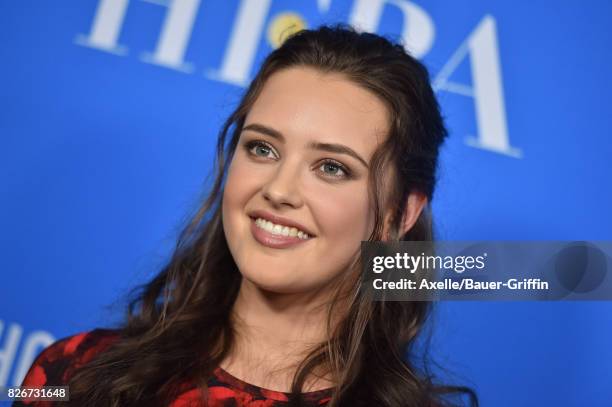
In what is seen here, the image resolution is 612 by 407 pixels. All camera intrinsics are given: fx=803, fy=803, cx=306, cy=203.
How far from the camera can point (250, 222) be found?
145 cm

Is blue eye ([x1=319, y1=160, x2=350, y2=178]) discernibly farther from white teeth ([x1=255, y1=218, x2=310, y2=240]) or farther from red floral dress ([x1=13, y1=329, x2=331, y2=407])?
red floral dress ([x1=13, y1=329, x2=331, y2=407])

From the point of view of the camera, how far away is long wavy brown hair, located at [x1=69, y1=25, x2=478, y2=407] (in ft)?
4.79

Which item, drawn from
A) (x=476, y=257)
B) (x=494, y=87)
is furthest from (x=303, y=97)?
(x=494, y=87)

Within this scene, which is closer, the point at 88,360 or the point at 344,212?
the point at 344,212

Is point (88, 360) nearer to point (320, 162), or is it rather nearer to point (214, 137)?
point (320, 162)

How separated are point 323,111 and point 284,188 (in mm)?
168

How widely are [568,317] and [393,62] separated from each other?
87cm

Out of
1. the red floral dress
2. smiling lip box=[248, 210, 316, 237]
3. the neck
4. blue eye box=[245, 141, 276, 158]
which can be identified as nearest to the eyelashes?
blue eye box=[245, 141, 276, 158]

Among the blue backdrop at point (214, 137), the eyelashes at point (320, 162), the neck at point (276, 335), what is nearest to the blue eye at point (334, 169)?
the eyelashes at point (320, 162)

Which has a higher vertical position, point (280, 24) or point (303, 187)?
point (280, 24)

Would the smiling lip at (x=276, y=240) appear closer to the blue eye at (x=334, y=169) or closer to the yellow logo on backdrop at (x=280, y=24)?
the blue eye at (x=334, y=169)

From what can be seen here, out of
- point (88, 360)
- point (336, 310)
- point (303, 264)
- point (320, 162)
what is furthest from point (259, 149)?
point (88, 360)

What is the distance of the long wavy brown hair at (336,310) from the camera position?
1461 mm

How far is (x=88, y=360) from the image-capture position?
1.57 metres
